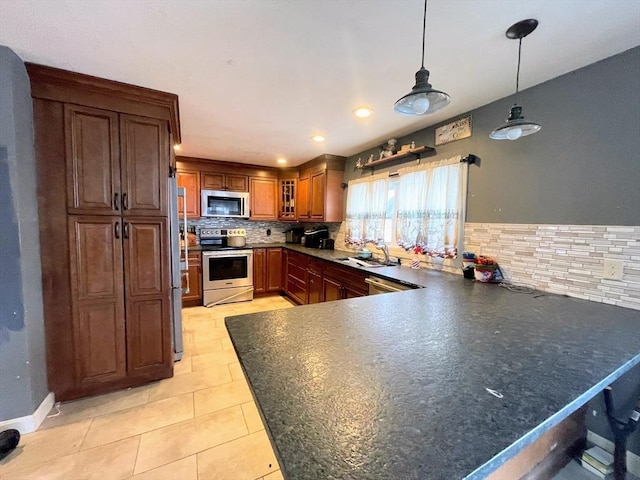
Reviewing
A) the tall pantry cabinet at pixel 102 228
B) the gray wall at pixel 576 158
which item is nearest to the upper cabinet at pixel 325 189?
the gray wall at pixel 576 158

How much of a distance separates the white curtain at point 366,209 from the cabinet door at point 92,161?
2519 mm

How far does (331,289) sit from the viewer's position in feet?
9.89

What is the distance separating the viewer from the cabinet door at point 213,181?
4098mm

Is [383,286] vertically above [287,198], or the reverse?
[287,198]

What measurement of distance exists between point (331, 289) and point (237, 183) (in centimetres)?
250

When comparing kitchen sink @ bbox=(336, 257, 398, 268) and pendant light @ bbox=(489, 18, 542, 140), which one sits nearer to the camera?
pendant light @ bbox=(489, 18, 542, 140)

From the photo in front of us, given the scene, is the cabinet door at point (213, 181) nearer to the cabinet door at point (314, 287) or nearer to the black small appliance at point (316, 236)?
the black small appliance at point (316, 236)

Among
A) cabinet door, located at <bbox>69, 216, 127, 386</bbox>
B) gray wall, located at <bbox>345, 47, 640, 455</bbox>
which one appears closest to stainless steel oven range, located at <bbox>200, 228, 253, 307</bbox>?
cabinet door, located at <bbox>69, 216, 127, 386</bbox>

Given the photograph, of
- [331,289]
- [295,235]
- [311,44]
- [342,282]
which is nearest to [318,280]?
[331,289]

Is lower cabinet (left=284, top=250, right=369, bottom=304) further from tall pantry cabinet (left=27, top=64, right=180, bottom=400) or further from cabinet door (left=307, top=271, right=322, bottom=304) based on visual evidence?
tall pantry cabinet (left=27, top=64, right=180, bottom=400)

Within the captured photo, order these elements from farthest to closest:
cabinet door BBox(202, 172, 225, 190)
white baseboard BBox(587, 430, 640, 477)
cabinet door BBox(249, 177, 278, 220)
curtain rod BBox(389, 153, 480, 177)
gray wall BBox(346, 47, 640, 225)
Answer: cabinet door BBox(249, 177, 278, 220) < cabinet door BBox(202, 172, 225, 190) < curtain rod BBox(389, 153, 480, 177) < gray wall BBox(346, 47, 640, 225) < white baseboard BBox(587, 430, 640, 477)

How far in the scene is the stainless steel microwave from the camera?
13.3ft

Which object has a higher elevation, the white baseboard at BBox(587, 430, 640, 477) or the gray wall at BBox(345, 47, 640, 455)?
the gray wall at BBox(345, 47, 640, 455)

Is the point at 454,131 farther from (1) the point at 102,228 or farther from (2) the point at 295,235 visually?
(2) the point at 295,235
